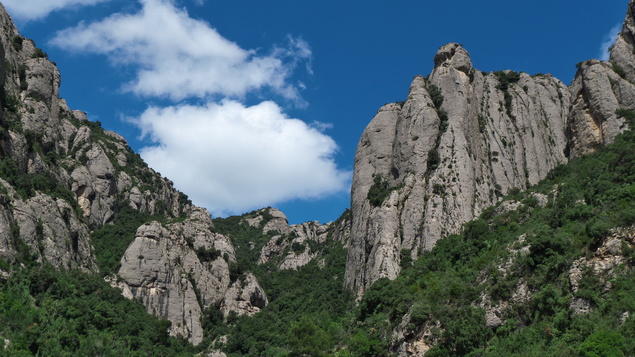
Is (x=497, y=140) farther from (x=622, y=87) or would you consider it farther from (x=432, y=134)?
(x=622, y=87)

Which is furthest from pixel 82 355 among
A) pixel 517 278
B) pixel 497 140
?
pixel 497 140

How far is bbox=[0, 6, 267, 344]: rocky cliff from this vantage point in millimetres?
69688

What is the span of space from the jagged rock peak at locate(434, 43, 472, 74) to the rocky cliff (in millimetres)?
48566

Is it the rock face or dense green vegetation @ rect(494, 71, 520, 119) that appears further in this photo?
dense green vegetation @ rect(494, 71, 520, 119)

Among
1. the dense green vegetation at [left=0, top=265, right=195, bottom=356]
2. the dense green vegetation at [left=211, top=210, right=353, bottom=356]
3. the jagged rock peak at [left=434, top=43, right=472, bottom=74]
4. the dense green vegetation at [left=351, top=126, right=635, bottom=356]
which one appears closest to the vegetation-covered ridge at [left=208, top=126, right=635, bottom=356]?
the dense green vegetation at [left=351, top=126, right=635, bottom=356]

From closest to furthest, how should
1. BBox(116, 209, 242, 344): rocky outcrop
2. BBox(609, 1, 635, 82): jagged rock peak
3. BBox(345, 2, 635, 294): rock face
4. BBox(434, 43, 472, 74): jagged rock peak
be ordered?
BBox(345, 2, 635, 294): rock face < BBox(609, 1, 635, 82): jagged rock peak < BBox(116, 209, 242, 344): rocky outcrop < BBox(434, 43, 472, 74): jagged rock peak

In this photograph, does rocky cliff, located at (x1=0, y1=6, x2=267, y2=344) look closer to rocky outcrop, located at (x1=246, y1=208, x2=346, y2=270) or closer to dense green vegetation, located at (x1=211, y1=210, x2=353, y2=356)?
dense green vegetation, located at (x1=211, y1=210, x2=353, y2=356)

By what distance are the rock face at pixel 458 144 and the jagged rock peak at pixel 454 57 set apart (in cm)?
16

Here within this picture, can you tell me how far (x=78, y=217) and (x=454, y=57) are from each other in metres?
62.7

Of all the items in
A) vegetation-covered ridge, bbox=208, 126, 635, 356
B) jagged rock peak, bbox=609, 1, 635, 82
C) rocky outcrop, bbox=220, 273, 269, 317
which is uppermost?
jagged rock peak, bbox=609, 1, 635, 82

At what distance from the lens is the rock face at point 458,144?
76375 mm

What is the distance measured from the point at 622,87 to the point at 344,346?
171 feet

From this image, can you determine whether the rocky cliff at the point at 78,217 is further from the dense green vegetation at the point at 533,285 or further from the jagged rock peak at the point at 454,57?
the jagged rock peak at the point at 454,57

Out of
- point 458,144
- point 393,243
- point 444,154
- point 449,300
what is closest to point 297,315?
point 393,243
